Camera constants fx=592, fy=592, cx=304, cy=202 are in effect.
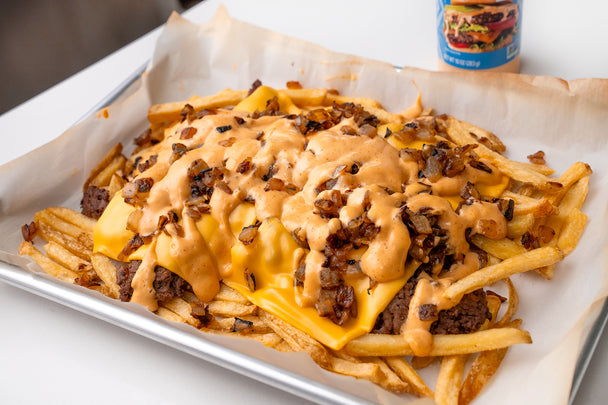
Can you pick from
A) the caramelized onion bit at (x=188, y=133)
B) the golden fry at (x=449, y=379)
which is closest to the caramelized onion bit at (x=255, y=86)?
the caramelized onion bit at (x=188, y=133)

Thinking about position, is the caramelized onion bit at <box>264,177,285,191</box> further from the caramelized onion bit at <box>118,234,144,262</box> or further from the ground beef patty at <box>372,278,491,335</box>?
the ground beef patty at <box>372,278,491,335</box>

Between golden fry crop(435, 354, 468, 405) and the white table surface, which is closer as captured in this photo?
golden fry crop(435, 354, 468, 405)

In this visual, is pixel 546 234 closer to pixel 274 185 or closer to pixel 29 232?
pixel 274 185

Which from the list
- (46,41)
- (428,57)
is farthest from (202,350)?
(46,41)

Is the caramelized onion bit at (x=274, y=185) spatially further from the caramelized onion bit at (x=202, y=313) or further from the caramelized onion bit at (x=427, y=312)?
the caramelized onion bit at (x=427, y=312)

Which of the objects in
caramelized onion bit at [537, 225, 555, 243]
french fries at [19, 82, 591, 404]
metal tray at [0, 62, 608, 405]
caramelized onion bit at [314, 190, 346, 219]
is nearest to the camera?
metal tray at [0, 62, 608, 405]

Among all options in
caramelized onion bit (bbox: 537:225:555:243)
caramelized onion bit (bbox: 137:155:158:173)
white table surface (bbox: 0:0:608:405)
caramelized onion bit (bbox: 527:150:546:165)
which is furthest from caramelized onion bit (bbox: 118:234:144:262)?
caramelized onion bit (bbox: 527:150:546:165)

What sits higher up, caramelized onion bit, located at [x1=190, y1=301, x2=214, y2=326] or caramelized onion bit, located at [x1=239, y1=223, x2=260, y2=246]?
caramelized onion bit, located at [x1=239, y1=223, x2=260, y2=246]

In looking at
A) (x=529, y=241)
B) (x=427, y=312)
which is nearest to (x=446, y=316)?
(x=427, y=312)
